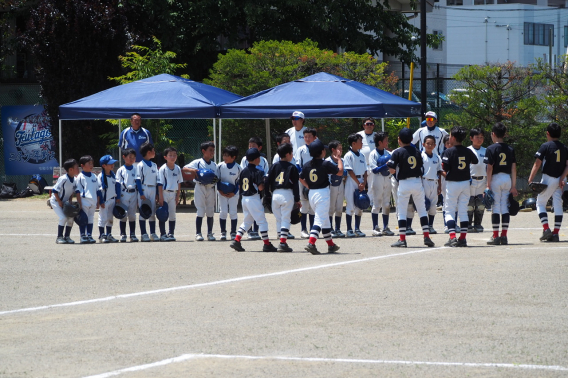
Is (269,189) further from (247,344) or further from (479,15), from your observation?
(479,15)

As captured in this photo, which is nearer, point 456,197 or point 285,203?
point 285,203

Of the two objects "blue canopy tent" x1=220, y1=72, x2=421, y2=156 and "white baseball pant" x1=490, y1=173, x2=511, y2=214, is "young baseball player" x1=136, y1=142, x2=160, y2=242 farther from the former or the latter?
"white baseball pant" x1=490, y1=173, x2=511, y2=214

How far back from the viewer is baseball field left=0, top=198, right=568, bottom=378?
6.11 m

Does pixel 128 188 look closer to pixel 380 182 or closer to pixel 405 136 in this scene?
pixel 380 182

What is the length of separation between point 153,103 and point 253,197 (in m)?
7.66

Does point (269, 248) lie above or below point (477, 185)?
below

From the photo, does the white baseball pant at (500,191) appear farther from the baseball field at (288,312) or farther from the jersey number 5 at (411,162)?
the jersey number 5 at (411,162)

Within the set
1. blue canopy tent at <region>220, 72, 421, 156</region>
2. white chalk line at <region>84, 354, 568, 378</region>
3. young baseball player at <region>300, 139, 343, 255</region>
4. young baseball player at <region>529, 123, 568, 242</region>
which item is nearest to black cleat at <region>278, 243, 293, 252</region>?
young baseball player at <region>300, 139, 343, 255</region>

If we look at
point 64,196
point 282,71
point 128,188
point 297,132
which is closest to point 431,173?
point 297,132

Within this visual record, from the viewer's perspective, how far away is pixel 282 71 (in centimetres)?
2391

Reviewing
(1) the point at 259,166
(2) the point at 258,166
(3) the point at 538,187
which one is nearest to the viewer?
(3) the point at 538,187

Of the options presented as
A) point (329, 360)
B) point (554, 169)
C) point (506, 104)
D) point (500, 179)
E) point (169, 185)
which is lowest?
point (329, 360)

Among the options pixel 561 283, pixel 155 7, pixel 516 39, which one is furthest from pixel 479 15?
pixel 561 283

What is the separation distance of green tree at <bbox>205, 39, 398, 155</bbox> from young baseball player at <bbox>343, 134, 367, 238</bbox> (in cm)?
850
